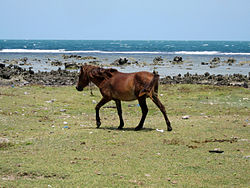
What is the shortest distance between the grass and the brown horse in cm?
101

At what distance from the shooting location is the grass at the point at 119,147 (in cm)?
760

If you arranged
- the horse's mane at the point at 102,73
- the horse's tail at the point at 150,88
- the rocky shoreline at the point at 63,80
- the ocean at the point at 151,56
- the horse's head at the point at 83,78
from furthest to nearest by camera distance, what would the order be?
the ocean at the point at 151,56 → the rocky shoreline at the point at 63,80 → the horse's head at the point at 83,78 → the horse's mane at the point at 102,73 → the horse's tail at the point at 150,88

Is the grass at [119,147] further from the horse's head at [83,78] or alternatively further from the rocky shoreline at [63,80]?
the rocky shoreline at [63,80]

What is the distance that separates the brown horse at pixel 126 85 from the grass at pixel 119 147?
1012 millimetres

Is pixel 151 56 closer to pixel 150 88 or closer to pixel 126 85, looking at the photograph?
pixel 126 85

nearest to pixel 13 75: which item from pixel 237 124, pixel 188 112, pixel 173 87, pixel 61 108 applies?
pixel 173 87

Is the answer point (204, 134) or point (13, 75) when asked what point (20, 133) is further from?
point (13, 75)

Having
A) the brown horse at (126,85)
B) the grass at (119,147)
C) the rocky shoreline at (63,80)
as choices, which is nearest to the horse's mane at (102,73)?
the brown horse at (126,85)

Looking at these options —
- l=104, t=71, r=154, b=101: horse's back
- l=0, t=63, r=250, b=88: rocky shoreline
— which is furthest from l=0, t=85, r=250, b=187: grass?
l=0, t=63, r=250, b=88: rocky shoreline

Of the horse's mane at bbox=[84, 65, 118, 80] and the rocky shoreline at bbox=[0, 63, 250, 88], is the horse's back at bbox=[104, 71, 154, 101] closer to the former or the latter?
the horse's mane at bbox=[84, 65, 118, 80]

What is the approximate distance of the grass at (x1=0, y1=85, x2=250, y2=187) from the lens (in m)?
7.60

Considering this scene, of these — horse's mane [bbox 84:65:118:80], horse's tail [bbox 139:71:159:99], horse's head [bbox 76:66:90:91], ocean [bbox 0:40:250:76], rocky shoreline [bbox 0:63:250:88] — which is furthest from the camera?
ocean [bbox 0:40:250:76]

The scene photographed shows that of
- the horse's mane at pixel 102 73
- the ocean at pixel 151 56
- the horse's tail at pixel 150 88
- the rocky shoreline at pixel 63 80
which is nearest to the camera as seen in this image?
the horse's tail at pixel 150 88

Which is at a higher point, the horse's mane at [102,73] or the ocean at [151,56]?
the horse's mane at [102,73]
